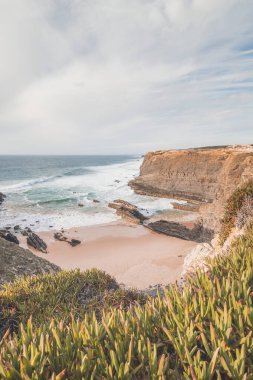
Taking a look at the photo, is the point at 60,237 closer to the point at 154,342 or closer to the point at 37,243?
the point at 37,243

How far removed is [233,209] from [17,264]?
376 inches

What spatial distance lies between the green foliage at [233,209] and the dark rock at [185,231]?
9103mm

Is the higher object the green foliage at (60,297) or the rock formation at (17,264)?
the green foliage at (60,297)

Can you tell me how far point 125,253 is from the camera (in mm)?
19359

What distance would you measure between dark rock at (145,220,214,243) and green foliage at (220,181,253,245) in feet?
29.9

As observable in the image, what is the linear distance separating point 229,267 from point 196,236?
16.5 metres

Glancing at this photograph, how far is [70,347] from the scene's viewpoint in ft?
8.90

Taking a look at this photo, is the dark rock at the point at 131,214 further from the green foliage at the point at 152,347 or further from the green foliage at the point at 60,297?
the green foliage at the point at 152,347

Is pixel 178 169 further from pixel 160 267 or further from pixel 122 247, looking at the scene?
pixel 160 267

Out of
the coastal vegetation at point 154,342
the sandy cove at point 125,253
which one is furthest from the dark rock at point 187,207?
the coastal vegetation at point 154,342

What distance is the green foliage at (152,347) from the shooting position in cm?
235

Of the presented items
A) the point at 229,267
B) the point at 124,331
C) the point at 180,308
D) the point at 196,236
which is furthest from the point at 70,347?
the point at 196,236

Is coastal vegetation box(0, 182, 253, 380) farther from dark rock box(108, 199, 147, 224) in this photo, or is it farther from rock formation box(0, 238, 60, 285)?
dark rock box(108, 199, 147, 224)

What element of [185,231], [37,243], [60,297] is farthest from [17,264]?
[185,231]
